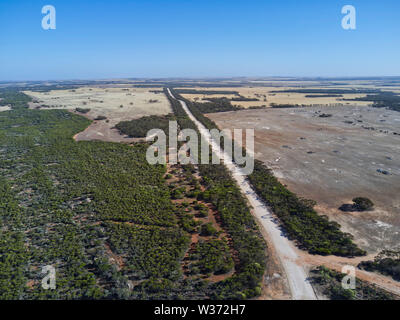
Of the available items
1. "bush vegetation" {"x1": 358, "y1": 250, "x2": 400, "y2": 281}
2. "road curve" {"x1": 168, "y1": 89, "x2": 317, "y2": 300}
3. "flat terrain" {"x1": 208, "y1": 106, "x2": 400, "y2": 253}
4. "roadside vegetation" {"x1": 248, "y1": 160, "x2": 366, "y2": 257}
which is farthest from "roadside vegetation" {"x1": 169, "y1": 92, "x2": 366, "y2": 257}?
"flat terrain" {"x1": 208, "y1": 106, "x2": 400, "y2": 253}

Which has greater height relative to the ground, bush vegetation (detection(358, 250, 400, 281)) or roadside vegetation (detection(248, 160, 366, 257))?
roadside vegetation (detection(248, 160, 366, 257))

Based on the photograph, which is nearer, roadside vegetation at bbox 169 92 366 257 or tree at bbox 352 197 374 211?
roadside vegetation at bbox 169 92 366 257

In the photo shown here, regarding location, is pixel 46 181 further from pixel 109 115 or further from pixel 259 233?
pixel 109 115

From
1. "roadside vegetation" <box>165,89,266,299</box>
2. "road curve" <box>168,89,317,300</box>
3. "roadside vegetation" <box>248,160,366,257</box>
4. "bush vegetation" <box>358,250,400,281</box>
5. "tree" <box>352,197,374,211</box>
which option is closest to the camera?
"roadside vegetation" <box>165,89,266,299</box>

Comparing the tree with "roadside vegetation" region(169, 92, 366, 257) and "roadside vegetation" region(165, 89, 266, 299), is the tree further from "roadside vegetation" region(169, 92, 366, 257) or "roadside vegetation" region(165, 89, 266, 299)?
"roadside vegetation" region(165, 89, 266, 299)

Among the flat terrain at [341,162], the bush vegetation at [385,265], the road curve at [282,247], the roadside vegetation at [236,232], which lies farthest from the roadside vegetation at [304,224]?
the roadside vegetation at [236,232]

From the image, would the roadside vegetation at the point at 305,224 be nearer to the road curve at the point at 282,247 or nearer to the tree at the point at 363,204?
the road curve at the point at 282,247

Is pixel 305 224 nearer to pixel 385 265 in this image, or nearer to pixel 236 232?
pixel 385 265

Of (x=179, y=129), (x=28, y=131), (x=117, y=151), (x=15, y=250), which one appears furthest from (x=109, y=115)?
(x=15, y=250)
